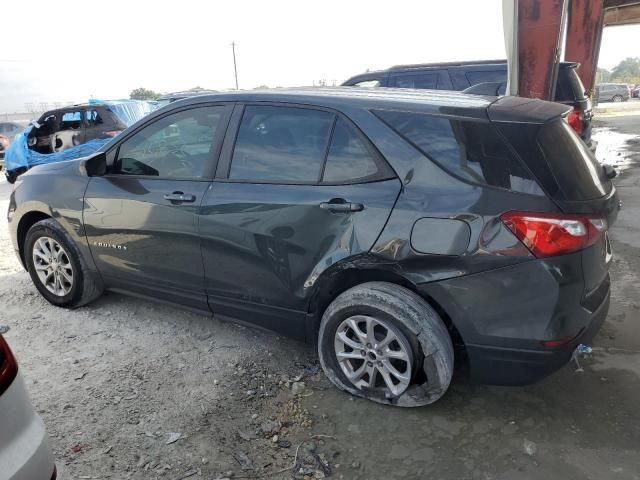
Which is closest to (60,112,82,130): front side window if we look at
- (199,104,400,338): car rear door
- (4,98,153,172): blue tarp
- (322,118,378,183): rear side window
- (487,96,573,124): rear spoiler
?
(4,98,153,172): blue tarp

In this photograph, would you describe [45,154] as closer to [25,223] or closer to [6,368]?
[25,223]

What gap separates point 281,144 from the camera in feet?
9.50

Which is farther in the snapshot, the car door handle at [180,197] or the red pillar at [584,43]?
the red pillar at [584,43]

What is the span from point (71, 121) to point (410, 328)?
11.3 meters

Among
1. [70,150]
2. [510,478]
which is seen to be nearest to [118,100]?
[70,150]

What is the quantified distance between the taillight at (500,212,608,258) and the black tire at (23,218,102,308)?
119 inches

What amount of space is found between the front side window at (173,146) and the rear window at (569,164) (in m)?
1.88

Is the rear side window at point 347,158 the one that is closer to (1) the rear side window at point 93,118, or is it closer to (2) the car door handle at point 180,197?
(2) the car door handle at point 180,197

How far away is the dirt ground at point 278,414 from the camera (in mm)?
2357

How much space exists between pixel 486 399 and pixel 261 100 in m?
2.15

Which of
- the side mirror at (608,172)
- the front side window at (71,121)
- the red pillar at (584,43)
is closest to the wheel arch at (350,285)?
the side mirror at (608,172)

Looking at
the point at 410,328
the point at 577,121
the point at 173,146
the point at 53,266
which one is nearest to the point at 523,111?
the point at 410,328

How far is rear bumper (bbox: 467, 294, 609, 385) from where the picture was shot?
7.65 ft

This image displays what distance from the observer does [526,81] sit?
6262mm
